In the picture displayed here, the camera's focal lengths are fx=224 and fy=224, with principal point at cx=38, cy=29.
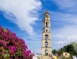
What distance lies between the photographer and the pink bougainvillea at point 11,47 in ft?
26.2

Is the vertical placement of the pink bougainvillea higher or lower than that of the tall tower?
lower

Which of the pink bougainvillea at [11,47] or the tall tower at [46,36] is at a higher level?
the tall tower at [46,36]

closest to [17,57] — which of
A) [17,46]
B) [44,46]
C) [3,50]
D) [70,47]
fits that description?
[17,46]

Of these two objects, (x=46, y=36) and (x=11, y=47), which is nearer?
(x=11, y=47)

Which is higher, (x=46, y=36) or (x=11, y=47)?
(x=46, y=36)

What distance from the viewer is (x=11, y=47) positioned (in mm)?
8336

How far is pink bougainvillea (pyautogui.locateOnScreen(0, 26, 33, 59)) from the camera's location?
7.99 m

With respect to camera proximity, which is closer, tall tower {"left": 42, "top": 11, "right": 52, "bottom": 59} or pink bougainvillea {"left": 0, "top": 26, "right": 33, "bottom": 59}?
pink bougainvillea {"left": 0, "top": 26, "right": 33, "bottom": 59}

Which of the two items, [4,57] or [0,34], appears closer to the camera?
[4,57]

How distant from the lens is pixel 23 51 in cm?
909

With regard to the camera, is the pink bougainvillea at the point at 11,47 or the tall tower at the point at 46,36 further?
the tall tower at the point at 46,36

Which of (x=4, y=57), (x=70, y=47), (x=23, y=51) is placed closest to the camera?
(x=4, y=57)

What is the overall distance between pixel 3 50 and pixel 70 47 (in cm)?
5707

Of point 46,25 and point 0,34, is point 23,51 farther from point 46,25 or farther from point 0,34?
point 46,25
